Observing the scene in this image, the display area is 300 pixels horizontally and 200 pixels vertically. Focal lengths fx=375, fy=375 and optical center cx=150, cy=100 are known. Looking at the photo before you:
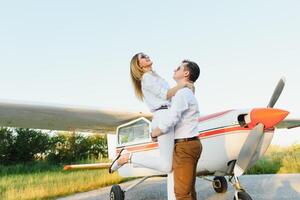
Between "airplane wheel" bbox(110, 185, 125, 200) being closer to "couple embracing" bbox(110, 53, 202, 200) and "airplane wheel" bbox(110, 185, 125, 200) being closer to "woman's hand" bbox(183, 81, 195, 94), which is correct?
"couple embracing" bbox(110, 53, 202, 200)

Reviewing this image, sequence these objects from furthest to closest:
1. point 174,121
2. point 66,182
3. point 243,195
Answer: point 66,182
point 243,195
point 174,121

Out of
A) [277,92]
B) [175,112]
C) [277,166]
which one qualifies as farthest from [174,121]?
[277,166]

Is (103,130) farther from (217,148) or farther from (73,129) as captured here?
(217,148)

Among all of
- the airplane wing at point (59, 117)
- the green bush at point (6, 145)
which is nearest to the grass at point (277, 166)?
the airplane wing at point (59, 117)

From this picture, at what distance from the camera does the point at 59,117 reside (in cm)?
733

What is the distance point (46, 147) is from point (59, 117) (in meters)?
17.2

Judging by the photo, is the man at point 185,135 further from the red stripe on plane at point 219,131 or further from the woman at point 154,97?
the red stripe on plane at point 219,131

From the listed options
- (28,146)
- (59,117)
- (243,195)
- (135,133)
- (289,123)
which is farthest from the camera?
(28,146)

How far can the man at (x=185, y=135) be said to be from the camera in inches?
103

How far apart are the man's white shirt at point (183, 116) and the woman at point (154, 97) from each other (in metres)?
0.10

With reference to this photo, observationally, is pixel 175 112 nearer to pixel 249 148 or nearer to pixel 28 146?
pixel 249 148

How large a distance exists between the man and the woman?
4.3 inches

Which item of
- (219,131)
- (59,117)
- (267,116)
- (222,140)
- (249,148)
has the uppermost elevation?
(59,117)

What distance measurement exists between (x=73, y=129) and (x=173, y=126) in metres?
6.08
